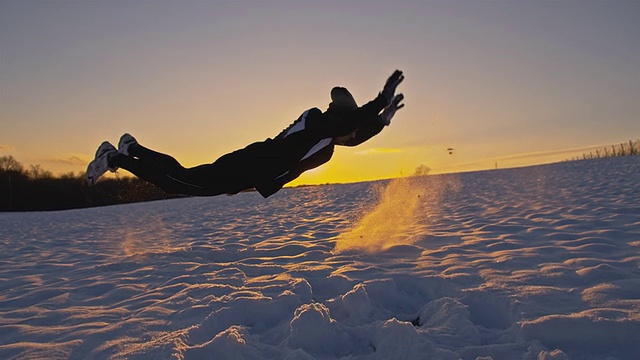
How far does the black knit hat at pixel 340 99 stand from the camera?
3.71 m

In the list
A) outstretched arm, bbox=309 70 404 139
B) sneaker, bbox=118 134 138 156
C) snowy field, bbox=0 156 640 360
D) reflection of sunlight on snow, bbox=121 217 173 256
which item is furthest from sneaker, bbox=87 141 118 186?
reflection of sunlight on snow, bbox=121 217 173 256

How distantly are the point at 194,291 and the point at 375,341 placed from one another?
207 cm

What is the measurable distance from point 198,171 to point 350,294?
182cm

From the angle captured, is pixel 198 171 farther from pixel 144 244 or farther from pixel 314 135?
pixel 144 244

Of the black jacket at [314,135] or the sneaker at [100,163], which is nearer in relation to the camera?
the black jacket at [314,135]

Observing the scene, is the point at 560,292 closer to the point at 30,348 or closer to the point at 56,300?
the point at 30,348

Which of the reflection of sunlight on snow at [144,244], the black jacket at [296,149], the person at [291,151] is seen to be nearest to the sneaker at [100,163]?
the person at [291,151]

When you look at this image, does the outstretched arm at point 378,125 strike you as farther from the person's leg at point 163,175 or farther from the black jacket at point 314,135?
the person's leg at point 163,175

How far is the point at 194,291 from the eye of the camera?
4.13m

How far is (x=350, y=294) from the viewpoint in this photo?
3.45m

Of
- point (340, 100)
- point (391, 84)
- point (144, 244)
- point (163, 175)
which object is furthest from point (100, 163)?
point (144, 244)

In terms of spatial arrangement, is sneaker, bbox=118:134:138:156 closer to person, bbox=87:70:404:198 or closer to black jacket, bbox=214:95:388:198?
person, bbox=87:70:404:198

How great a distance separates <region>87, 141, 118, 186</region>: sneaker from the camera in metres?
4.46

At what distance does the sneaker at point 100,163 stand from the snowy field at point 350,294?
118 centimetres
